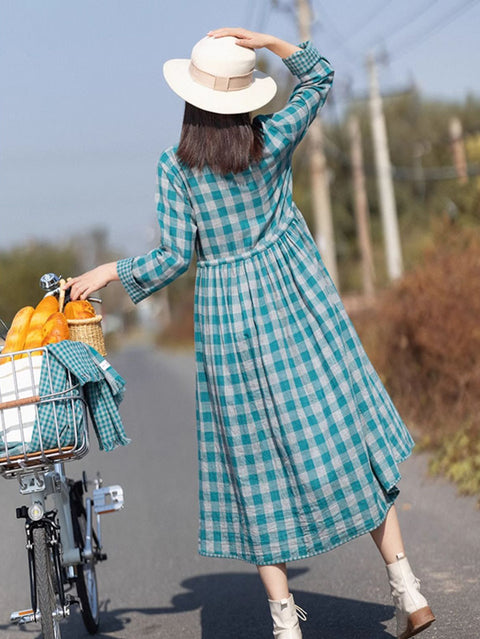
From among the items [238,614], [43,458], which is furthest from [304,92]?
[238,614]

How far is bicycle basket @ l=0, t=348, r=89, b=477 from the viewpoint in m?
3.68

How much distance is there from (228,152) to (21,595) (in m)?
3.30

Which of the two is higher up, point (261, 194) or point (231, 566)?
point (261, 194)

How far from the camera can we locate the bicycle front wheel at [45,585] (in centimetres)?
393

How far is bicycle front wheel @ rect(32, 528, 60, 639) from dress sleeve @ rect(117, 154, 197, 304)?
1.02 metres

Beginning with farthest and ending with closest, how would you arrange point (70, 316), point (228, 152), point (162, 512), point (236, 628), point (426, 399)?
point (426, 399)
point (162, 512)
point (236, 628)
point (70, 316)
point (228, 152)

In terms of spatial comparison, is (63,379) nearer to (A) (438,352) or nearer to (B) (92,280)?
(B) (92,280)

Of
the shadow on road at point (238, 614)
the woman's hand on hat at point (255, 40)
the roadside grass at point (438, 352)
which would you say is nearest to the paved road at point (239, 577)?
the shadow on road at point (238, 614)

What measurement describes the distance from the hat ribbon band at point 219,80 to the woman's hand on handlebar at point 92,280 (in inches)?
29.3

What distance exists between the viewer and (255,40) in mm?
3779

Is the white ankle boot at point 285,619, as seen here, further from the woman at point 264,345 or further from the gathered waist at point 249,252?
the gathered waist at point 249,252

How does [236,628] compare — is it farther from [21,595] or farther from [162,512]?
[162,512]

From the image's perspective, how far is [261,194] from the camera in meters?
3.76

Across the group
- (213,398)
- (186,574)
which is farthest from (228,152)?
(186,574)
